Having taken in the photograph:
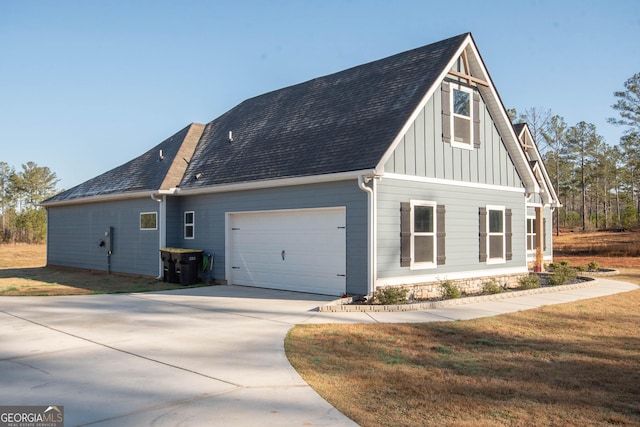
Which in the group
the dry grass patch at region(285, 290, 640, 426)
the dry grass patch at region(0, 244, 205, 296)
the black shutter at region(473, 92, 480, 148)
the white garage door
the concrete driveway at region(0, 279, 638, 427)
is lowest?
the dry grass patch at region(0, 244, 205, 296)

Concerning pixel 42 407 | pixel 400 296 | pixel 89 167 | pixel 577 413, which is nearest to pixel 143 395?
pixel 42 407

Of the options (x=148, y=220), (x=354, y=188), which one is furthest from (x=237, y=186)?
(x=148, y=220)

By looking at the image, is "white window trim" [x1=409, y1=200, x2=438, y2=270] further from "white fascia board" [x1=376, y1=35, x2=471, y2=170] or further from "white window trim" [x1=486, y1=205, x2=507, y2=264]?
"white window trim" [x1=486, y1=205, x2=507, y2=264]

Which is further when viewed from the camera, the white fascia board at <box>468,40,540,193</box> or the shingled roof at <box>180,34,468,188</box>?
the white fascia board at <box>468,40,540,193</box>

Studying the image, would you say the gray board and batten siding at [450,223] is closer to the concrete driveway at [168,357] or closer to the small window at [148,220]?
the concrete driveway at [168,357]

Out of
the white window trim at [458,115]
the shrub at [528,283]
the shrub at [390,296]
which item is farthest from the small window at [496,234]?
the shrub at [390,296]

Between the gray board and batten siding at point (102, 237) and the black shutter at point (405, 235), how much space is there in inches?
331

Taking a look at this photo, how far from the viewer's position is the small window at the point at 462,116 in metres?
13.3

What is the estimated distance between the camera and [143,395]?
4.94 metres

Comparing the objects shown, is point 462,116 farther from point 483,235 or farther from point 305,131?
point 305,131

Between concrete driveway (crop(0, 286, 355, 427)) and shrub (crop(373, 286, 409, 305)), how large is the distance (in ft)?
5.39

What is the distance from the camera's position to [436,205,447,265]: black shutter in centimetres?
1258

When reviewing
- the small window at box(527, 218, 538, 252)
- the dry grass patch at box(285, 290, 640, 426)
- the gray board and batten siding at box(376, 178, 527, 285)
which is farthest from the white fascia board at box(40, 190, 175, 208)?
the small window at box(527, 218, 538, 252)

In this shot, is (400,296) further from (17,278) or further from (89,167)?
(89,167)
